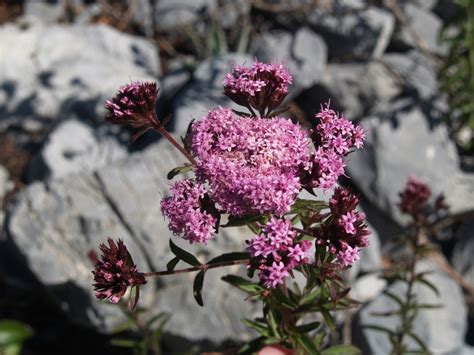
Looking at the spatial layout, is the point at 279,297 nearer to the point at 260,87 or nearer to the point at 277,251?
the point at 277,251

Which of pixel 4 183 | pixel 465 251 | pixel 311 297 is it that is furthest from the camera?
pixel 4 183

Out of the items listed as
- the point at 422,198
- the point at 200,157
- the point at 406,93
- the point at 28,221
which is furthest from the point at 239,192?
the point at 406,93

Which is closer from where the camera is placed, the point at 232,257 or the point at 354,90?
the point at 232,257

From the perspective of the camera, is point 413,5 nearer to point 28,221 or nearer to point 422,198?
point 422,198

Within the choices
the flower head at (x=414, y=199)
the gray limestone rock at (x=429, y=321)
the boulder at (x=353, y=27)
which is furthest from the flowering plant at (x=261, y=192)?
the boulder at (x=353, y=27)

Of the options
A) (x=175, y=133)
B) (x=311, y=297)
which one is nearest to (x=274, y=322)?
(x=311, y=297)

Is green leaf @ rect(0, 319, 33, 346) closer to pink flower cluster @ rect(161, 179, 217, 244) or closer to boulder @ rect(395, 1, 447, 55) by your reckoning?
pink flower cluster @ rect(161, 179, 217, 244)

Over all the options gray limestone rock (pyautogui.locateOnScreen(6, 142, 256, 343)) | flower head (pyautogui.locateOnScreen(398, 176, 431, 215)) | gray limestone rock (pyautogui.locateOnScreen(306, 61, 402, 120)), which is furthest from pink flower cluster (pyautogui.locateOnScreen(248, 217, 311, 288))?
gray limestone rock (pyautogui.locateOnScreen(306, 61, 402, 120))
